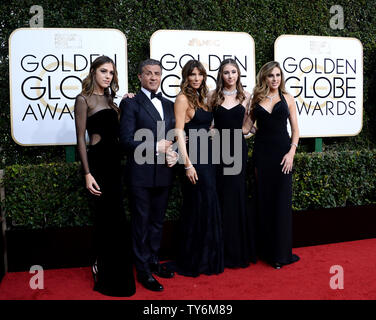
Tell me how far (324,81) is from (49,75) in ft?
12.2

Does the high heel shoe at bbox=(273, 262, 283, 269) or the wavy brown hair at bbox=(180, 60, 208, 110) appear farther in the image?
the high heel shoe at bbox=(273, 262, 283, 269)

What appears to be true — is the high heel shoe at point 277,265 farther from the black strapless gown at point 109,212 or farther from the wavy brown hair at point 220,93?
the wavy brown hair at point 220,93

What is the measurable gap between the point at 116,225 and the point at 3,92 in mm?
2336

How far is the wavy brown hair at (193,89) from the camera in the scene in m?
3.40

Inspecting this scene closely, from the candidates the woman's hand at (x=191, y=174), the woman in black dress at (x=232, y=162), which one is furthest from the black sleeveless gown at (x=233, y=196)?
the woman's hand at (x=191, y=174)

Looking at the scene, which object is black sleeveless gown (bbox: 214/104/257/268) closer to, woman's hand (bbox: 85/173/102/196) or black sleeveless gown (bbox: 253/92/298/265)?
black sleeveless gown (bbox: 253/92/298/265)

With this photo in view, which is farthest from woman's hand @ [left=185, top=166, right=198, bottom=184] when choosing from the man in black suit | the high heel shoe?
the high heel shoe

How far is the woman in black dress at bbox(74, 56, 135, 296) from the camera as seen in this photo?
3.17 metres

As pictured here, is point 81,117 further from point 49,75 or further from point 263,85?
point 263,85

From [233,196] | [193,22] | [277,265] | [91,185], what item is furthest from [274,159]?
[193,22]

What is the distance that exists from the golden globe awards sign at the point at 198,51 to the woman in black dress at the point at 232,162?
1.03m

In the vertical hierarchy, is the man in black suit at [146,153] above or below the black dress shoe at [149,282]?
above

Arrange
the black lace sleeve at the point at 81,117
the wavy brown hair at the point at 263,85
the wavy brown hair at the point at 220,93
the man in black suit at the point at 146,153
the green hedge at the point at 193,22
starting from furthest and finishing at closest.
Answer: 1. the green hedge at the point at 193,22
2. the wavy brown hair at the point at 263,85
3. the wavy brown hair at the point at 220,93
4. the man in black suit at the point at 146,153
5. the black lace sleeve at the point at 81,117
